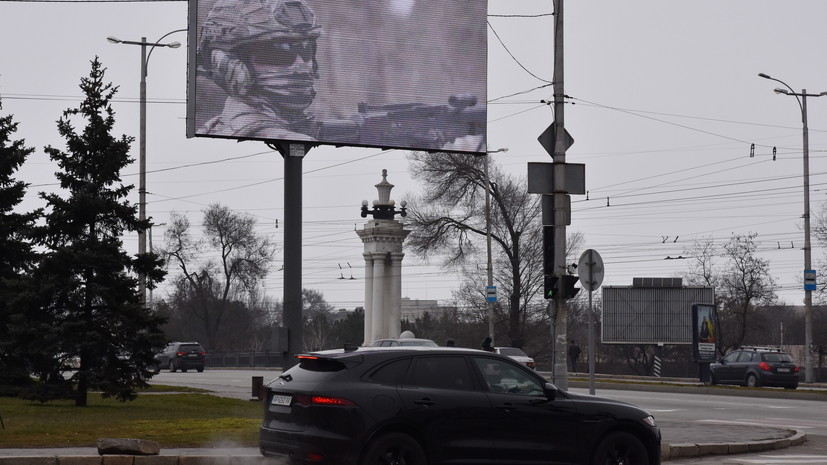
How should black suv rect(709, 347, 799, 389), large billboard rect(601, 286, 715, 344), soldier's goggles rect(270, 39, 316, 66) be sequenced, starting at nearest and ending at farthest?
soldier's goggles rect(270, 39, 316, 66) → black suv rect(709, 347, 799, 389) → large billboard rect(601, 286, 715, 344)

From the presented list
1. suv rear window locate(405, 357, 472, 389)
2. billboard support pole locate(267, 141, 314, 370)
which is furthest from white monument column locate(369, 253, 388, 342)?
suv rear window locate(405, 357, 472, 389)

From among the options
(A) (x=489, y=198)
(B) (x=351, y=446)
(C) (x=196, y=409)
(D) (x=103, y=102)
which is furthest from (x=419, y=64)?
(A) (x=489, y=198)

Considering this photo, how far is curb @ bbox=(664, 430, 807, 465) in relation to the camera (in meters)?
16.7

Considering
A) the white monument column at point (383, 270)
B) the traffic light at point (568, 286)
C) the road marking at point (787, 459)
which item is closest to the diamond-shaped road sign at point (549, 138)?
the traffic light at point (568, 286)

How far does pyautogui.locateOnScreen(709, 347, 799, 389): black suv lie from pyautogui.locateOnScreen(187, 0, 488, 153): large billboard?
1524cm

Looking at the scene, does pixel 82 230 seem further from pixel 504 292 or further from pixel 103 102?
pixel 504 292

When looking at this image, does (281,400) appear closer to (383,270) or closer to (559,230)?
(559,230)

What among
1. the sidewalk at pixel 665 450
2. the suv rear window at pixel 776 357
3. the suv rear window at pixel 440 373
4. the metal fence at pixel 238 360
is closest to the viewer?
the suv rear window at pixel 440 373

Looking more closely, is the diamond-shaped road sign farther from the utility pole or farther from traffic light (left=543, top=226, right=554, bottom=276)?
traffic light (left=543, top=226, right=554, bottom=276)

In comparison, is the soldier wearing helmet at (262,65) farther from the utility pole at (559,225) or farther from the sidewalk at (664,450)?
the sidewalk at (664,450)

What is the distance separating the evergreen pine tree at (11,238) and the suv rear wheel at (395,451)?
1862 cm

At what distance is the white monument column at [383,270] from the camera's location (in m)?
53.8

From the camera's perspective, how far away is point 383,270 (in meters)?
54.4

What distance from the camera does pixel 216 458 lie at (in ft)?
46.4
